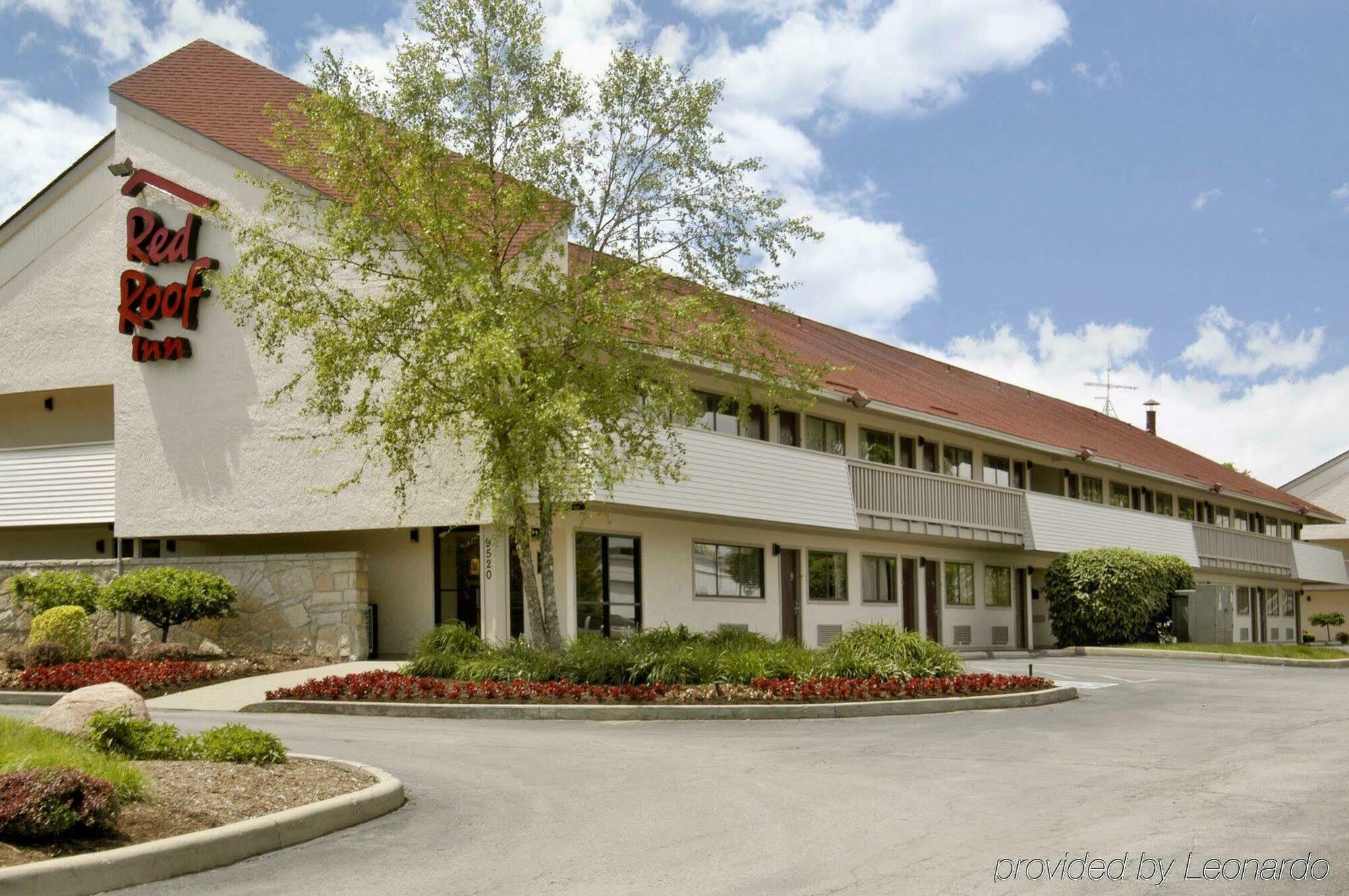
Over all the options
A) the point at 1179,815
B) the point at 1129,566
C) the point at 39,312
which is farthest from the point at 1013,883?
the point at 1129,566

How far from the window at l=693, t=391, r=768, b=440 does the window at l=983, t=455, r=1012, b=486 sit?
34.0 ft

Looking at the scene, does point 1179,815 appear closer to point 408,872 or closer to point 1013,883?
point 1013,883

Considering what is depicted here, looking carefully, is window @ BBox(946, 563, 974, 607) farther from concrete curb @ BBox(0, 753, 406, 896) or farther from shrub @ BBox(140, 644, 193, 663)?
concrete curb @ BBox(0, 753, 406, 896)

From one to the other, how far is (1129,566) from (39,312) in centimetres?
2517

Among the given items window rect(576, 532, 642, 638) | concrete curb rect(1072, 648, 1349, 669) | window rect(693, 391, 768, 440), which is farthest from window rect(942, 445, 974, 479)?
window rect(576, 532, 642, 638)

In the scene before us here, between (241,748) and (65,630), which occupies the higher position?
(65,630)

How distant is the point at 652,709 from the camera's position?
1669 centimetres

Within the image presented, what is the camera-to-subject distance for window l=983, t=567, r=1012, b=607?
37.0 metres

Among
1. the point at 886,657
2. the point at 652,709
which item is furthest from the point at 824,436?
the point at 652,709

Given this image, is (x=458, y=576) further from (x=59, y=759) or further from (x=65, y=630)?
(x=59, y=759)

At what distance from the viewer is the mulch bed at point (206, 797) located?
7.95 metres

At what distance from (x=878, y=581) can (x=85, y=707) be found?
23.6 metres

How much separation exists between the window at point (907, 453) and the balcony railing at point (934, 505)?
132 centimetres

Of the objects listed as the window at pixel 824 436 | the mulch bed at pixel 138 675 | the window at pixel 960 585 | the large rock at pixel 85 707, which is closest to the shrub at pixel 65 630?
the mulch bed at pixel 138 675
